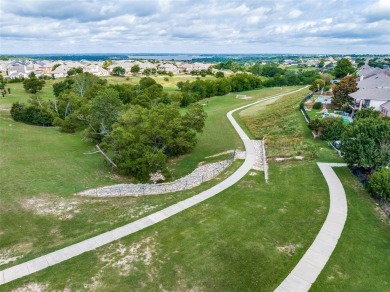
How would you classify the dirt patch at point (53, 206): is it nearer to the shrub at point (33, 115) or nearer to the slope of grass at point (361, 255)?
the slope of grass at point (361, 255)

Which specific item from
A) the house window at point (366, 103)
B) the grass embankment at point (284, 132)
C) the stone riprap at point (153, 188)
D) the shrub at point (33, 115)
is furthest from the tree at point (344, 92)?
the shrub at point (33, 115)

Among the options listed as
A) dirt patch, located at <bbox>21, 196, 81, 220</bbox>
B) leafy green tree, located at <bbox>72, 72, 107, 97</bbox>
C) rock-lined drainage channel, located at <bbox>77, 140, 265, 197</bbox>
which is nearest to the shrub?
leafy green tree, located at <bbox>72, 72, 107, 97</bbox>

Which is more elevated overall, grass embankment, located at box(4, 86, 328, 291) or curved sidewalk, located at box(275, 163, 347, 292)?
grass embankment, located at box(4, 86, 328, 291)

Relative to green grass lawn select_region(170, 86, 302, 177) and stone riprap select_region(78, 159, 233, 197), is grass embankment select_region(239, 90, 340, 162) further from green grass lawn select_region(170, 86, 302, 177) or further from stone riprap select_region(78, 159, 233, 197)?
stone riprap select_region(78, 159, 233, 197)

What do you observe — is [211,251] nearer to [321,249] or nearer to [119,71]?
[321,249]

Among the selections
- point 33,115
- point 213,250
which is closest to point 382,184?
point 213,250
